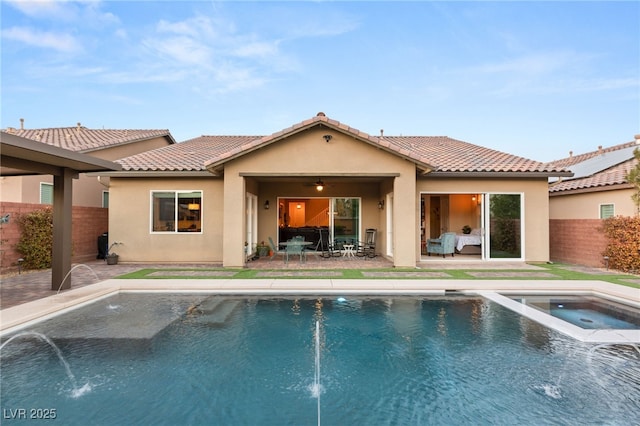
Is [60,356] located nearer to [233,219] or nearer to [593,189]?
[233,219]

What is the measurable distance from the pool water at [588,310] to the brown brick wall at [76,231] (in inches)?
588

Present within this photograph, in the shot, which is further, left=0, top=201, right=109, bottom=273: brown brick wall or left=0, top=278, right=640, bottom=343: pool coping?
left=0, top=201, right=109, bottom=273: brown brick wall

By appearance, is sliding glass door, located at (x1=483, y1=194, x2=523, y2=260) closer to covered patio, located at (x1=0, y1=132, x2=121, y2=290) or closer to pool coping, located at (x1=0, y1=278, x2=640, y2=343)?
pool coping, located at (x1=0, y1=278, x2=640, y2=343)

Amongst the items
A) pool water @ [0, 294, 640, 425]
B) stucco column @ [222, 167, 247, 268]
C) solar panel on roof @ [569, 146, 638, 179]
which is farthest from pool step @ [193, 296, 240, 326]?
solar panel on roof @ [569, 146, 638, 179]

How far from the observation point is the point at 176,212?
43.9 feet

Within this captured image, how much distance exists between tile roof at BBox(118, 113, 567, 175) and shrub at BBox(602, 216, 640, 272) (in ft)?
8.11

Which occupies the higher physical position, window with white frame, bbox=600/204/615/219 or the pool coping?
window with white frame, bbox=600/204/615/219

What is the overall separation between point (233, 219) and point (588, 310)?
32.2 feet

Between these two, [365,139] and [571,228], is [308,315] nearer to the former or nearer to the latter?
[365,139]

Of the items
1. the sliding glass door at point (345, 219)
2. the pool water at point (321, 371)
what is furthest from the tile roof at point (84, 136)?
the pool water at point (321, 371)

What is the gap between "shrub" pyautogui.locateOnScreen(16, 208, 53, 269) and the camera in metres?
11.4

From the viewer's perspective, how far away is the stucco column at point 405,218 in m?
11.7

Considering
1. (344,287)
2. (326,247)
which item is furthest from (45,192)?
(344,287)

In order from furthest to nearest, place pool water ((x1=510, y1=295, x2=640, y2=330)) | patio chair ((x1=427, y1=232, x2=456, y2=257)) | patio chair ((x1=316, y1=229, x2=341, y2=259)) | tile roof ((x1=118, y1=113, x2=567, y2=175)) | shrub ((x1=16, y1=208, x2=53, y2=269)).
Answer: patio chair ((x1=316, y1=229, x2=341, y2=259)), patio chair ((x1=427, y1=232, x2=456, y2=257)), shrub ((x1=16, y1=208, x2=53, y2=269)), tile roof ((x1=118, y1=113, x2=567, y2=175)), pool water ((x1=510, y1=295, x2=640, y2=330))
